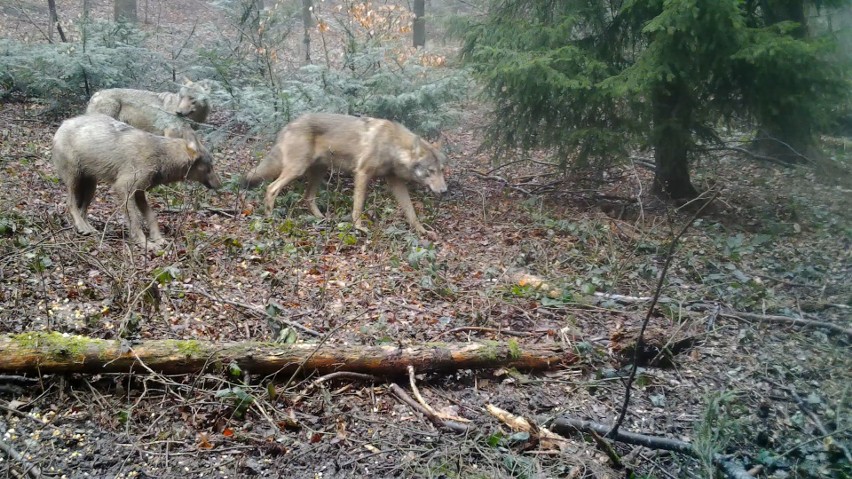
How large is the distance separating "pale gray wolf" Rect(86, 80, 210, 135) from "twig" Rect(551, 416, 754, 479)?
9.07 m

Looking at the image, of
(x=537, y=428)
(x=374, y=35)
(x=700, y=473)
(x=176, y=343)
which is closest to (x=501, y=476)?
(x=537, y=428)

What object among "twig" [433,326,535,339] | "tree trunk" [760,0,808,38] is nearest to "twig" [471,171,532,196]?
"tree trunk" [760,0,808,38]

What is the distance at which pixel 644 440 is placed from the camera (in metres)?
4.37

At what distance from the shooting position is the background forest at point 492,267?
426cm

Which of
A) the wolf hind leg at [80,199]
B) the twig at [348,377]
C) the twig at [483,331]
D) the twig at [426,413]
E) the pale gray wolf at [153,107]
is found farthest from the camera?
the pale gray wolf at [153,107]

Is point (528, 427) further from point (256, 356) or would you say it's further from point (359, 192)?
point (359, 192)

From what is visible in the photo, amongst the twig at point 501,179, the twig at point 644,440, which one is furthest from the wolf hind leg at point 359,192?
the twig at point 644,440

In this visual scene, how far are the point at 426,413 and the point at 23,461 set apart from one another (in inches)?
104

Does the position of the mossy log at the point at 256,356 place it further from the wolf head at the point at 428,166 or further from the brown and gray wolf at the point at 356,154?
the wolf head at the point at 428,166

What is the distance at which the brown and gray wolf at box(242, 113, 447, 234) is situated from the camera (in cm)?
956

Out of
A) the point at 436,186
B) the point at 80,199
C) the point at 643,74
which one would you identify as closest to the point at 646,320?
the point at 643,74

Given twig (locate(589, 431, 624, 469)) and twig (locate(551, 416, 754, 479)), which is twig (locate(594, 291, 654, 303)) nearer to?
twig (locate(551, 416, 754, 479))

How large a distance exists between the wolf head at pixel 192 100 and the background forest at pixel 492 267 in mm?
235

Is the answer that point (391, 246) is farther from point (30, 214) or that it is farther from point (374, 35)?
point (374, 35)
